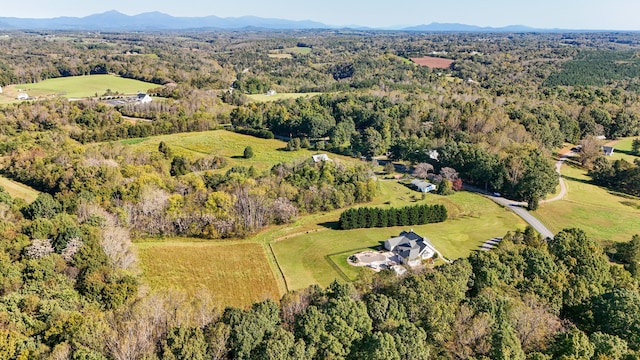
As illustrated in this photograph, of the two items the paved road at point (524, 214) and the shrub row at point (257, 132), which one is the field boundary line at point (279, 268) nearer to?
the paved road at point (524, 214)

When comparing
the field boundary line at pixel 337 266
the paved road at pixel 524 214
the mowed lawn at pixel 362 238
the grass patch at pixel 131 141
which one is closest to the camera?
the field boundary line at pixel 337 266

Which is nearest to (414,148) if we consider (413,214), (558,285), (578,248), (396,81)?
(413,214)

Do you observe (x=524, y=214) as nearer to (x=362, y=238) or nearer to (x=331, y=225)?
(x=362, y=238)

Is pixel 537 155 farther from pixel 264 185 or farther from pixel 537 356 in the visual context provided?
pixel 537 356

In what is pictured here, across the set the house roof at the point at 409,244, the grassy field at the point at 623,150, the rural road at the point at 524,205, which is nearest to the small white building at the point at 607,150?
the grassy field at the point at 623,150

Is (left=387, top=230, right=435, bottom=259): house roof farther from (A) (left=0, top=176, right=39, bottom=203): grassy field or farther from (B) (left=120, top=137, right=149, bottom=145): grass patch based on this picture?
(B) (left=120, top=137, right=149, bottom=145): grass patch

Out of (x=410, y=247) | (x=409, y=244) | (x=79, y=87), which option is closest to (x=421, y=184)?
(x=409, y=244)

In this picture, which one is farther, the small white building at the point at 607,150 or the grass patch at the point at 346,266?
the small white building at the point at 607,150
